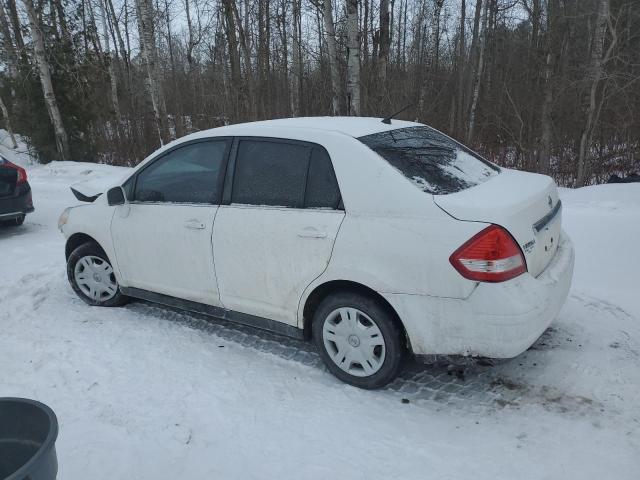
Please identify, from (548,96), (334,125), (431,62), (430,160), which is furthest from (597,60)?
(431,62)

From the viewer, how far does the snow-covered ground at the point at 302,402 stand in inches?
104

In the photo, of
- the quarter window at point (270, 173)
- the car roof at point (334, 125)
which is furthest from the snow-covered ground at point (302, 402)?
the car roof at point (334, 125)

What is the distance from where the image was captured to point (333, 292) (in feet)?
A: 10.9

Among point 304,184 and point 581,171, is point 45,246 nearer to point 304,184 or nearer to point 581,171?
point 304,184

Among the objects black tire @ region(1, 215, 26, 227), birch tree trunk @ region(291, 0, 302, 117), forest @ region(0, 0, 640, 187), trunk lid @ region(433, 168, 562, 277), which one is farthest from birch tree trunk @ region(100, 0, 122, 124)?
trunk lid @ region(433, 168, 562, 277)

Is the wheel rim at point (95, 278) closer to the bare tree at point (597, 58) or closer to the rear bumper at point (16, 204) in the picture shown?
the rear bumper at point (16, 204)

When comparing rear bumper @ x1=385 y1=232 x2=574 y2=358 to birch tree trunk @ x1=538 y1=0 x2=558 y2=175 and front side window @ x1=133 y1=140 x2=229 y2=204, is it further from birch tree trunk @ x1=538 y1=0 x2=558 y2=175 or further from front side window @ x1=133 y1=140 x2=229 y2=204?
birch tree trunk @ x1=538 y1=0 x2=558 y2=175

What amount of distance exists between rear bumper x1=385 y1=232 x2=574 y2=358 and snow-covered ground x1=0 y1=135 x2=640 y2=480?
0.28 metres

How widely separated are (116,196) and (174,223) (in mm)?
748

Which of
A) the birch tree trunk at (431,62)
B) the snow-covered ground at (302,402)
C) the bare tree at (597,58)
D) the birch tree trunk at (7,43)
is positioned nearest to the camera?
the snow-covered ground at (302,402)

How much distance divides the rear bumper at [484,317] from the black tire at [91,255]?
2.87 meters

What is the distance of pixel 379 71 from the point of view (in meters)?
13.5

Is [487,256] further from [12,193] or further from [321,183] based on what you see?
[12,193]

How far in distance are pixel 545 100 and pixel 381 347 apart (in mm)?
12690
